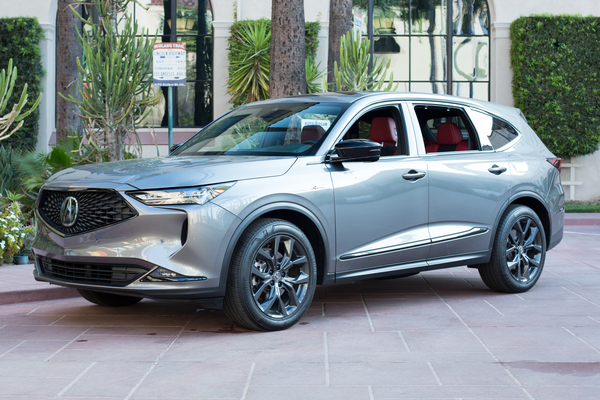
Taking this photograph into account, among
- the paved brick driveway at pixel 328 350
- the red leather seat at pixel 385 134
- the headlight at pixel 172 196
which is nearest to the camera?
the paved brick driveway at pixel 328 350

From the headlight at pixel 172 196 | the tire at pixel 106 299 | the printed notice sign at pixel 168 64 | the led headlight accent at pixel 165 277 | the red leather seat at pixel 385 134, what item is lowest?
the tire at pixel 106 299

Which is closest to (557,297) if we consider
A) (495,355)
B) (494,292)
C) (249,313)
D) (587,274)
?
(494,292)

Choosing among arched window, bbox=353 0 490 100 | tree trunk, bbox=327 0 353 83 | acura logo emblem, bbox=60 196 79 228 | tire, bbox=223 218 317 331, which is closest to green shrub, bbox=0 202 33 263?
acura logo emblem, bbox=60 196 79 228

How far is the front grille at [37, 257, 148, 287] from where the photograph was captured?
498 centimetres

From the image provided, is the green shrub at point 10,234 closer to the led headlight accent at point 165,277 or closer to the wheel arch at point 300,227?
the led headlight accent at point 165,277

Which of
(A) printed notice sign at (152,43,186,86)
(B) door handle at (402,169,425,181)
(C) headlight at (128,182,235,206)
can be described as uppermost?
(A) printed notice sign at (152,43,186,86)

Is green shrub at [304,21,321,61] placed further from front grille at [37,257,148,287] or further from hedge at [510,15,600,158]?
front grille at [37,257,148,287]

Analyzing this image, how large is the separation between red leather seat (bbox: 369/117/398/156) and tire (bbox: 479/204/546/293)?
55.0 inches

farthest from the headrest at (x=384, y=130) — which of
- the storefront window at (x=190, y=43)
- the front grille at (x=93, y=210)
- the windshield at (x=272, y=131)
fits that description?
the storefront window at (x=190, y=43)

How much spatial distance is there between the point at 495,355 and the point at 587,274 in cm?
418

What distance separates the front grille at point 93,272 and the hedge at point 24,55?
1529cm

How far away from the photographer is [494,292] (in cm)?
725

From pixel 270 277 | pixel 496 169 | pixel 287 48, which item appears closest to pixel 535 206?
pixel 496 169

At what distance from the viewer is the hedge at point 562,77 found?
64.7 feet
